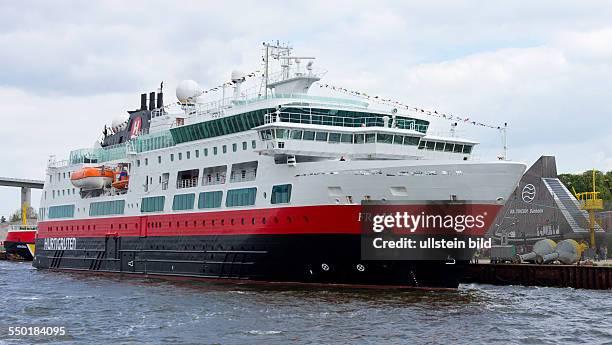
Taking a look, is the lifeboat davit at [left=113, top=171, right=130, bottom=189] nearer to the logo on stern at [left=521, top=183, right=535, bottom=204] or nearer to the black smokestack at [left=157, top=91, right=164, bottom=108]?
the black smokestack at [left=157, top=91, right=164, bottom=108]

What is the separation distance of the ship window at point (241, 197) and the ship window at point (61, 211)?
20593 millimetres

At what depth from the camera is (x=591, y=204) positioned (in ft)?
175

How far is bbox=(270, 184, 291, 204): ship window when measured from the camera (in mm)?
37562

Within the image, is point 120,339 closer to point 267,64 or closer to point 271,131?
point 271,131

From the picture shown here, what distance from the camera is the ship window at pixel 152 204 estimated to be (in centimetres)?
4675

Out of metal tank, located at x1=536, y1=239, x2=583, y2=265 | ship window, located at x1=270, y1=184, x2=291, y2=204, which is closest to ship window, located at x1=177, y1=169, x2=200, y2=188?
ship window, located at x1=270, y1=184, x2=291, y2=204

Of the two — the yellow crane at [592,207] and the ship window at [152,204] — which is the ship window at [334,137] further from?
the yellow crane at [592,207]

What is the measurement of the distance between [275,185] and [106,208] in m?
18.5

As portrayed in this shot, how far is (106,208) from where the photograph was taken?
52594mm

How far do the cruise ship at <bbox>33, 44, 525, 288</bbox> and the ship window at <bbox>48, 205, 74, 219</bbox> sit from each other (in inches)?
180

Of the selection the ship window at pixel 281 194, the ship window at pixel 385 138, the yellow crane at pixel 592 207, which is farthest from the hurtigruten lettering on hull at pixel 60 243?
the yellow crane at pixel 592 207

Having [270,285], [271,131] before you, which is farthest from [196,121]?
[270,285]

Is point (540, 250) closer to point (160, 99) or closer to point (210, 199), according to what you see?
point (210, 199)

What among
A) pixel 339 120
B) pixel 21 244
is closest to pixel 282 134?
pixel 339 120
